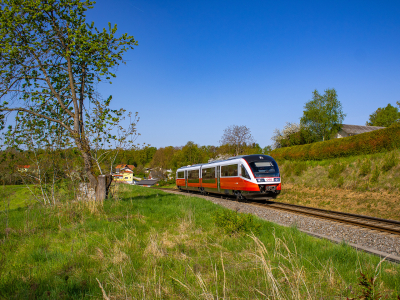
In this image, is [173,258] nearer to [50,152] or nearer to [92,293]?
[92,293]

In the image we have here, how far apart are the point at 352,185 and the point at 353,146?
433 cm

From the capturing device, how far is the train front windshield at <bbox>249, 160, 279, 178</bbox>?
14.9 m

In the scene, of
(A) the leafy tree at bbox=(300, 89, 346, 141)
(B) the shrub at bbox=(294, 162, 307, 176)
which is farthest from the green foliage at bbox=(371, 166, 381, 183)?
(A) the leafy tree at bbox=(300, 89, 346, 141)

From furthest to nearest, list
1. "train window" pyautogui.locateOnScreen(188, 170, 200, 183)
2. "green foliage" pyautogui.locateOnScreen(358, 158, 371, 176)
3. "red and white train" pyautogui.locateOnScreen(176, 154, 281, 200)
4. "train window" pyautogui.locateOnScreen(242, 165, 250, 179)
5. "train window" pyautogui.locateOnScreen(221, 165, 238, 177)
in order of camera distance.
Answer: "train window" pyautogui.locateOnScreen(188, 170, 200, 183)
"train window" pyautogui.locateOnScreen(221, 165, 238, 177)
"green foliage" pyautogui.locateOnScreen(358, 158, 371, 176)
"train window" pyautogui.locateOnScreen(242, 165, 250, 179)
"red and white train" pyautogui.locateOnScreen(176, 154, 281, 200)

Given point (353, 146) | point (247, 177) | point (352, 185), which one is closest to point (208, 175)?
point (247, 177)

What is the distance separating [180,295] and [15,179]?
7.90 m

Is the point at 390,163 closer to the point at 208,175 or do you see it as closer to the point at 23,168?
the point at 208,175

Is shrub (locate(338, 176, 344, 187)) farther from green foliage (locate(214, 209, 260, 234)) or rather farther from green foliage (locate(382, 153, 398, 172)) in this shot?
green foliage (locate(214, 209, 260, 234))

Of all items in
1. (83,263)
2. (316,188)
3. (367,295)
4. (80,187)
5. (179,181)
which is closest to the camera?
(367,295)

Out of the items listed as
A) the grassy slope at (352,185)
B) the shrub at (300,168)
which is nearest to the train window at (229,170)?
the grassy slope at (352,185)

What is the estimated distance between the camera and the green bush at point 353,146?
55.2 feet

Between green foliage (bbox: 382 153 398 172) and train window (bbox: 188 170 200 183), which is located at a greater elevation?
green foliage (bbox: 382 153 398 172)

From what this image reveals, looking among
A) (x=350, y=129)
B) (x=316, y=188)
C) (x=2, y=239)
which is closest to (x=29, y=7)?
(x=2, y=239)

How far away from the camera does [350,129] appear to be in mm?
45312
